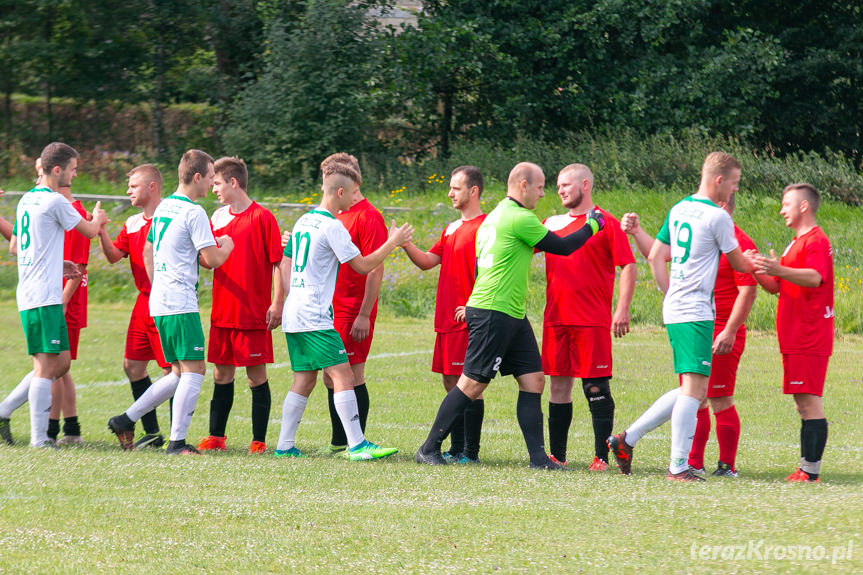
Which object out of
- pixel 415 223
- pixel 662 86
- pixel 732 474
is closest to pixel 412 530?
pixel 732 474

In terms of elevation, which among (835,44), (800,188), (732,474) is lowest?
(732,474)

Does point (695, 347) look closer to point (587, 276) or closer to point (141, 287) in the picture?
point (587, 276)

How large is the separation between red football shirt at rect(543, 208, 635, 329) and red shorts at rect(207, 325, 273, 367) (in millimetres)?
2224

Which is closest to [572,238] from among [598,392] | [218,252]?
[598,392]

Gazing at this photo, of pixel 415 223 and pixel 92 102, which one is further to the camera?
pixel 92 102

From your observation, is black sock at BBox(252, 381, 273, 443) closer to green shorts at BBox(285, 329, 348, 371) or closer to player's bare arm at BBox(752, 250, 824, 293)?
green shorts at BBox(285, 329, 348, 371)

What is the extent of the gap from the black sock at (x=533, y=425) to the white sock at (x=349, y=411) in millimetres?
1178

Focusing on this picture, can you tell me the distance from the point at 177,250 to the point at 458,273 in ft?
6.87

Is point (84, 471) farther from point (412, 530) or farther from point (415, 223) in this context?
point (415, 223)

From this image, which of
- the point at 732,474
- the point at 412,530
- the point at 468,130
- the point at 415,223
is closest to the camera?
the point at 412,530

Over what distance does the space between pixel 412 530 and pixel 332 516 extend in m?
0.50

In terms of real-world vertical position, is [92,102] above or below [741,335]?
above

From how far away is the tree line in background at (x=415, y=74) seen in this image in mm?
26031

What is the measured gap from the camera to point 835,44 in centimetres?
2967
